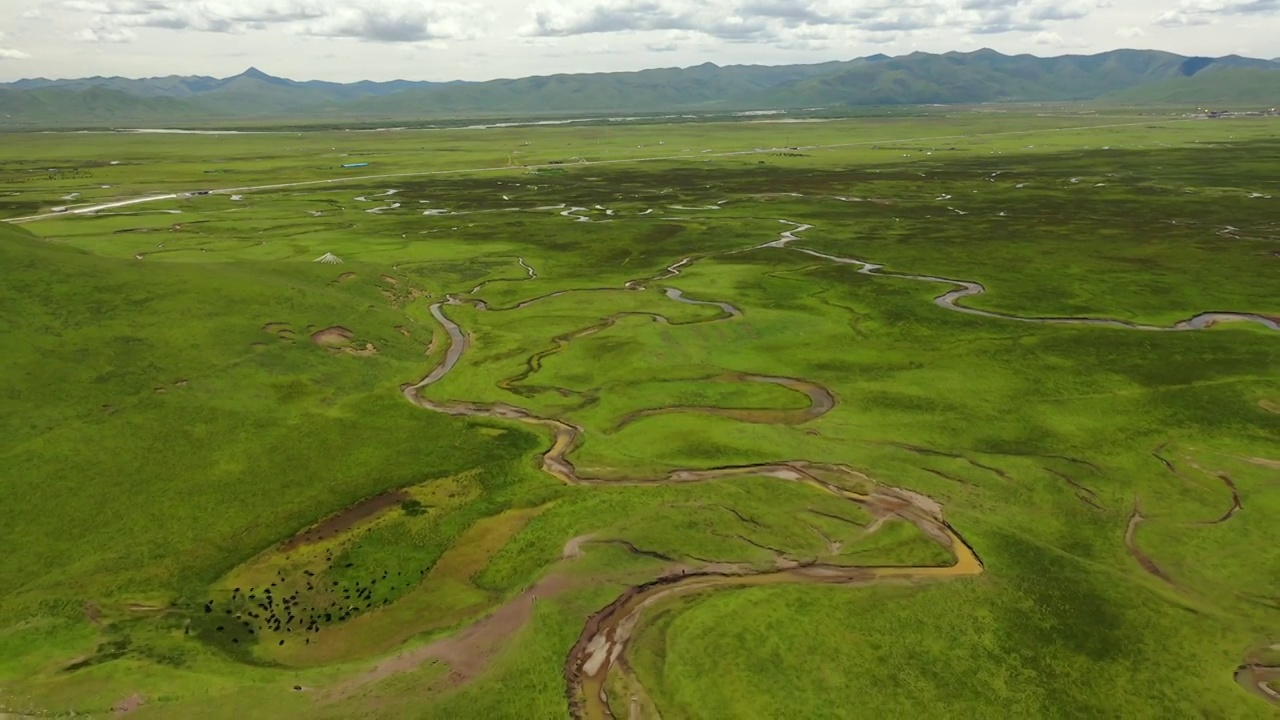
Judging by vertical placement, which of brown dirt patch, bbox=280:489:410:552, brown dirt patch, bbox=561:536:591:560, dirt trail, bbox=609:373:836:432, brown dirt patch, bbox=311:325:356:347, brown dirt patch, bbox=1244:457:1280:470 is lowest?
brown dirt patch, bbox=280:489:410:552

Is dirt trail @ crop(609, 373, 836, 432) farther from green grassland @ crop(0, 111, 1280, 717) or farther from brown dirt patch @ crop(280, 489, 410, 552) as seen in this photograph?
brown dirt patch @ crop(280, 489, 410, 552)

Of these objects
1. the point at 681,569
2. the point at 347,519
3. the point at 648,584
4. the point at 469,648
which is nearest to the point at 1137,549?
the point at 681,569

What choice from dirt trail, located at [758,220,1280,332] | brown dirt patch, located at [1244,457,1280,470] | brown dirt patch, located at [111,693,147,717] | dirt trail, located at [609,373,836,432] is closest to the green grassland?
brown dirt patch, located at [111,693,147,717]

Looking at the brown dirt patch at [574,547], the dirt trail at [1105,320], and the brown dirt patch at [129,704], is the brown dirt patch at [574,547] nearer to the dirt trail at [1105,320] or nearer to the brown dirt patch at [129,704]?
the brown dirt patch at [129,704]

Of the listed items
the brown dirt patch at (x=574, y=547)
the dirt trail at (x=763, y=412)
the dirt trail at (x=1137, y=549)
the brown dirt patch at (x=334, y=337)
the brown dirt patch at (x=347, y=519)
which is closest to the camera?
the dirt trail at (x=1137, y=549)

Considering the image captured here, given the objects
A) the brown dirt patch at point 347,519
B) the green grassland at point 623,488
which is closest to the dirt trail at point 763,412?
the green grassland at point 623,488

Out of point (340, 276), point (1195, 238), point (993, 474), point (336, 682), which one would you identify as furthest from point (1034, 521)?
point (1195, 238)
